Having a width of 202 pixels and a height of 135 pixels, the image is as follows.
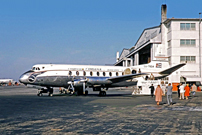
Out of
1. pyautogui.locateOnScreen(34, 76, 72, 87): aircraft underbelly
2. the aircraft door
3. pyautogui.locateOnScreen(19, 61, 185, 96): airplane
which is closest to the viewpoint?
pyautogui.locateOnScreen(34, 76, 72, 87): aircraft underbelly

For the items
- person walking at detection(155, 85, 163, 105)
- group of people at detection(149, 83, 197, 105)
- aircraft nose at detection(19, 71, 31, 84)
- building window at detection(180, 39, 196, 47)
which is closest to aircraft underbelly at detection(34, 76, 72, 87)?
aircraft nose at detection(19, 71, 31, 84)

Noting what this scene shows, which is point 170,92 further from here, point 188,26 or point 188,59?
point 188,26

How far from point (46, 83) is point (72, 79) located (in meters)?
3.39

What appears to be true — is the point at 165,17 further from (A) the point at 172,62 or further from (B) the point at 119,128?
(B) the point at 119,128

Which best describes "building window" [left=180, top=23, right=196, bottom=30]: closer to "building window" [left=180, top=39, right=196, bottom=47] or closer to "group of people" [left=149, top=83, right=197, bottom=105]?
Answer: "building window" [left=180, top=39, right=196, bottom=47]

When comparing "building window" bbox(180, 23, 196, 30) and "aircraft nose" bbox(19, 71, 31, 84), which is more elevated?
"building window" bbox(180, 23, 196, 30)

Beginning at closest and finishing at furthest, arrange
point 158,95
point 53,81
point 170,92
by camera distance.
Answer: point 158,95 < point 170,92 < point 53,81

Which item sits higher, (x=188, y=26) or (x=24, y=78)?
(x=188, y=26)

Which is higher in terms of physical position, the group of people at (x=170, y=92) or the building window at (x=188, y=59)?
the building window at (x=188, y=59)

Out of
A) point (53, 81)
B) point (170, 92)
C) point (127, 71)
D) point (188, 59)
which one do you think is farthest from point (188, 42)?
point (170, 92)

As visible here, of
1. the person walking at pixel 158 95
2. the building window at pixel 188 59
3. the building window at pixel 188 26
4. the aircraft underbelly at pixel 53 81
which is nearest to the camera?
the person walking at pixel 158 95

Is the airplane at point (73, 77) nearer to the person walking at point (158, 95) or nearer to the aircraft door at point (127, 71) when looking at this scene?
the aircraft door at point (127, 71)

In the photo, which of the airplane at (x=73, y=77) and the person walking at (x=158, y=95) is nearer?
the person walking at (x=158, y=95)

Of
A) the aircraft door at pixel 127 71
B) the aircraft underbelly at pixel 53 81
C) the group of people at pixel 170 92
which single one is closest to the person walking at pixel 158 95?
the group of people at pixel 170 92
